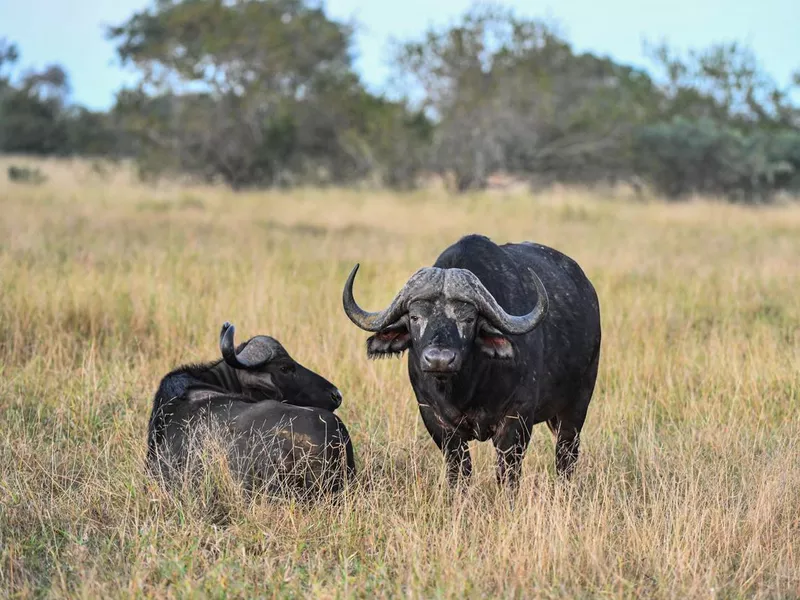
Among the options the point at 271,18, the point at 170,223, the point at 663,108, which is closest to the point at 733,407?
the point at 170,223

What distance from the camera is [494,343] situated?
430 cm

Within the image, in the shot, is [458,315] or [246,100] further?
[246,100]

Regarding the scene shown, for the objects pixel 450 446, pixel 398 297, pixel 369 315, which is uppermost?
pixel 398 297

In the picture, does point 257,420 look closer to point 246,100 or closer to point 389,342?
point 389,342

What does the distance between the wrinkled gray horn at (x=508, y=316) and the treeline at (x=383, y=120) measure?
78.4ft

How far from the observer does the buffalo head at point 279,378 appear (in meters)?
5.32

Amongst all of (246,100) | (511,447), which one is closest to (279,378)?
(511,447)

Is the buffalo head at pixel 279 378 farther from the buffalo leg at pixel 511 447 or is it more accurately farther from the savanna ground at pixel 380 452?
the buffalo leg at pixel 511 447

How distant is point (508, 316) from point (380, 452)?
1.49m

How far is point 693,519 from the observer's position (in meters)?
4.19

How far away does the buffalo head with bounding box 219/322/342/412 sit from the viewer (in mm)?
5320

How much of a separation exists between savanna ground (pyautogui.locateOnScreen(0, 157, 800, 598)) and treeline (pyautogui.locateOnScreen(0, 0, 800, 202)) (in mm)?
16001

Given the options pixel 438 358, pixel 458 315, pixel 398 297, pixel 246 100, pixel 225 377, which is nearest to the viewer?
pixel 438 358

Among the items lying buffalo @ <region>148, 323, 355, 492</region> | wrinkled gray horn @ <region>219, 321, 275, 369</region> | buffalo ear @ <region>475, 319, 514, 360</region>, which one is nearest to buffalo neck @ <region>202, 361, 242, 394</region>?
lying buffalo @ <region>148, 323, 355, 492</region>
